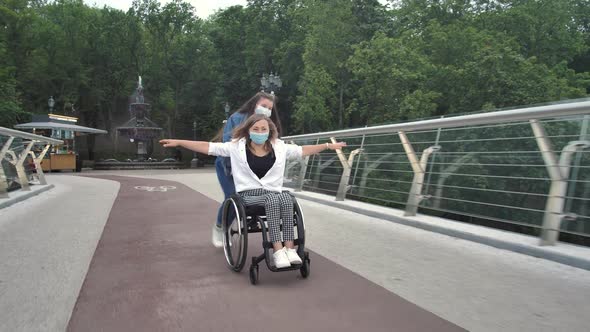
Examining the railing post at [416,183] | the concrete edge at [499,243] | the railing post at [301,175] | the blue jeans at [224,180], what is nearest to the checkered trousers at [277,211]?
the blue jeans at [224,180]

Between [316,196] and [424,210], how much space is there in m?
3.66

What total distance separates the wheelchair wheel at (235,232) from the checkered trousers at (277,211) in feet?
0.44

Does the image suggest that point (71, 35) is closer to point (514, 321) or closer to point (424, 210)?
point (424, 210)

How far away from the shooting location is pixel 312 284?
3982 mm

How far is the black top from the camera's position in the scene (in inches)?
177

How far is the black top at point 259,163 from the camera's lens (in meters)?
4.49

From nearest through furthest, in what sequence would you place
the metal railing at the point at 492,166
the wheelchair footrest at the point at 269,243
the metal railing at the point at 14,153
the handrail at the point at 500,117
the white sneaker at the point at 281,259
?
1. the white sneaker at the point at 281,259
2. the wheelchair footrest at the point at 269,243
3. the handrail at the point at 500,117
4. the metal railing at the point at 492,166
5. the metal railing at the point at 14,153

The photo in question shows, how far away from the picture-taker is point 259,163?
451 centimetres

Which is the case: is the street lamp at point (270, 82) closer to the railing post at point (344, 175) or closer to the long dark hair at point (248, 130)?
the railing post at point (344, 175)

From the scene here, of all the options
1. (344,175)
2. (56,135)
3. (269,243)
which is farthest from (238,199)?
(56,135)

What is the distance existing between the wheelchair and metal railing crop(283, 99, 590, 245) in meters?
2.57

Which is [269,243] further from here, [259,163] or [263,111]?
[263,111]

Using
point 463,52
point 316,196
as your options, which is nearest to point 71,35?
point 463,52

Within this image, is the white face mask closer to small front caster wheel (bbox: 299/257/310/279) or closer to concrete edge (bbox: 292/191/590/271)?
small front caster wheel (bbox: 299/257/310/279)
